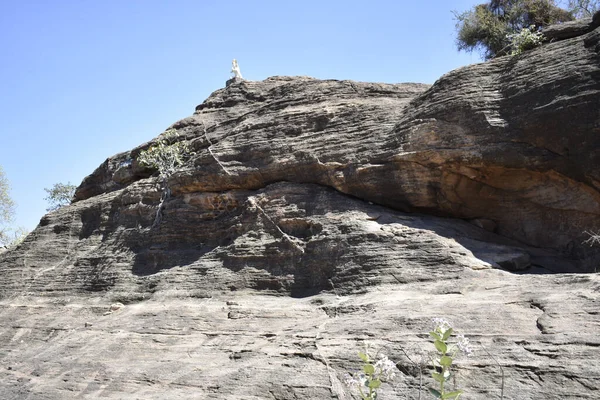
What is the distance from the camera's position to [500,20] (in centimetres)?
2027

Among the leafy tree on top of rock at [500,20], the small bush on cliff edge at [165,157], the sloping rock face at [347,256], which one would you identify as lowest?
the sloping rock face at [347,256]

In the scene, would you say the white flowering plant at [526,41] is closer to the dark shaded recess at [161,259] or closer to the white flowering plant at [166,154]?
the dark shaded recess at [161,259]

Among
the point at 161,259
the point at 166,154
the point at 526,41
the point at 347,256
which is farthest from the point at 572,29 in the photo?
the point at 166,154

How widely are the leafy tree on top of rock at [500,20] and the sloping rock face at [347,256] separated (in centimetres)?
904

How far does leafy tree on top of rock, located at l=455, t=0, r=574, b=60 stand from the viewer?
18.9m

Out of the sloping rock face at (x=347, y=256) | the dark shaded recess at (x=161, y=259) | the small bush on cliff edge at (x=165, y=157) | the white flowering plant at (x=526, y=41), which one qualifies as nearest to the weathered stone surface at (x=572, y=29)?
the white flowering plant at (x=526, y=41)

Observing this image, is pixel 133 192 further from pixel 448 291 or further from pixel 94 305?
pixel 448 291

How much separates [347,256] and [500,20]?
1413 centimetres

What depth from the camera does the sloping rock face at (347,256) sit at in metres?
6.95

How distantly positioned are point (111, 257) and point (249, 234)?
3.73 metres

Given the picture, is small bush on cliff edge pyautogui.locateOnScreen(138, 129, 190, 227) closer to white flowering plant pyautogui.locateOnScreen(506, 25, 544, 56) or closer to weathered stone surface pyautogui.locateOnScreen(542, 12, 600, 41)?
white flowering plant pyautogui.locateOnScreen(506, 25, 544, 56)

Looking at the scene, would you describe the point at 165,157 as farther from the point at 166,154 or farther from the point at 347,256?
the point at 347,256

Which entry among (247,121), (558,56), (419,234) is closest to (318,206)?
(419,234)

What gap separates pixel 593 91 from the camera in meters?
8.73
